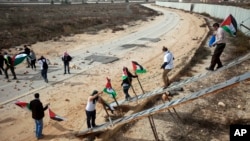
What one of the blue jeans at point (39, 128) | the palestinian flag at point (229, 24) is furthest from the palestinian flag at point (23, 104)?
the palestinian flag at point (229, 24)

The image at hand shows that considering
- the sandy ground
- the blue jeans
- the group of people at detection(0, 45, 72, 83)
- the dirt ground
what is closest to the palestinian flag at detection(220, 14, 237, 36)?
the dirt ground

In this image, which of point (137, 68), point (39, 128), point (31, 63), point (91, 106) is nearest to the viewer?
point (91, 106)

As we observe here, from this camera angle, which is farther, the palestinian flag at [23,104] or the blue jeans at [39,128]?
the palestinian flag at [23,104]

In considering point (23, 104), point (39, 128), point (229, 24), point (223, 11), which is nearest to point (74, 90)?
point (23, 104)

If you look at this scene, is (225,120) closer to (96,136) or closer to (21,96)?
(96,136)

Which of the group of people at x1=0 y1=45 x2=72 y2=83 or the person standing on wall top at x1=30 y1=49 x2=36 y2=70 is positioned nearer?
the group of people at x1=0 y1=45 x2=72 y2=83

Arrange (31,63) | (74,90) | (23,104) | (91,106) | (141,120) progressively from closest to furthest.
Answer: (91,106) → (23,104) → (141,120) → (74,90) → (31,63)

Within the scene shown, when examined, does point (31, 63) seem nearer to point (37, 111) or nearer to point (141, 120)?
point (37, 111)

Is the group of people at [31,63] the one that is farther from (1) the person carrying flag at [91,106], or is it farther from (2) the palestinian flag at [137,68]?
(1) the person carrying flag at [91,106]

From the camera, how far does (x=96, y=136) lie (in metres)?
10.7

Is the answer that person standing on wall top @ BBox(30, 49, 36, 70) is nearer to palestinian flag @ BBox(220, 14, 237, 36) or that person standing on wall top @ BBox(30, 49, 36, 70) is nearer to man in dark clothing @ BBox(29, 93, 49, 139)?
man in dark clothing @ BBox(29, 93, 49, 139)

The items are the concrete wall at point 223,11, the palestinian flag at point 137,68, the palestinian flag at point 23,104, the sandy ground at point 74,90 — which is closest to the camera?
the palestinian flag at point 23,104

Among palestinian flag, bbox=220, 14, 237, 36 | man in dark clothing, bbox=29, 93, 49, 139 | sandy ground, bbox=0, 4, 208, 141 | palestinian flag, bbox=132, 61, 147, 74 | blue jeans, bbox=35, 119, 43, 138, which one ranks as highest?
palestinian flag, bbox=220, 14, 237, 36

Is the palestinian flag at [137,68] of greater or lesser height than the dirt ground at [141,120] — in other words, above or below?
above
